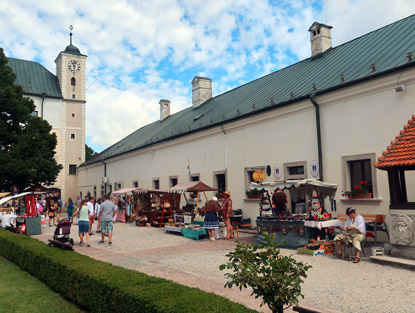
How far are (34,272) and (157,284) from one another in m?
4.71

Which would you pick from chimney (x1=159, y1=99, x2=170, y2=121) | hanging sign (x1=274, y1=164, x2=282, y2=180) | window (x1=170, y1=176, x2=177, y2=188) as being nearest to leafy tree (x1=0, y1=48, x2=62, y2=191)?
window (x1=170, y1=176, x2=177, y2=188)

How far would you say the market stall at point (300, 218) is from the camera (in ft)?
36.8

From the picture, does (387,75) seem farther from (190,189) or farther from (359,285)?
(190,189)

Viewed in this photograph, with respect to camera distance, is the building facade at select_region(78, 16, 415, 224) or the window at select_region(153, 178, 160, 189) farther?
the window at select_region(153, 178, 160, 189)

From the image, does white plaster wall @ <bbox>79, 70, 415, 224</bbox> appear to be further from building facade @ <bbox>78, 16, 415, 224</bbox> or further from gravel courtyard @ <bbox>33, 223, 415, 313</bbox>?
gravel courtyard @ <bbox>33, 223, 415, 313</bbox>

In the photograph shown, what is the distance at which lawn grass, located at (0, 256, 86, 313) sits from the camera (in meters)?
6.27

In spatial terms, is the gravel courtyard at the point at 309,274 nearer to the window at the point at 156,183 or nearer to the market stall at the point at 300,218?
the market stall at the point at 300,218

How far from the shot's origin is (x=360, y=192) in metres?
12.3

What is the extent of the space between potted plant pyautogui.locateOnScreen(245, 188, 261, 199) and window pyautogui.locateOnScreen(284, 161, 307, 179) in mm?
1822

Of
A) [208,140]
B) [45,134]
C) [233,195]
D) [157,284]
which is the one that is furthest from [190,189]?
[45,134]

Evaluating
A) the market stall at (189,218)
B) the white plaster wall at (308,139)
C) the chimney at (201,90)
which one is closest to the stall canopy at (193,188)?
the market stall at (189,218)

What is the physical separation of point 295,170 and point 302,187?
2.54 meters

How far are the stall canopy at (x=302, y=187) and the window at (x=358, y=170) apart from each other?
1.89 feet

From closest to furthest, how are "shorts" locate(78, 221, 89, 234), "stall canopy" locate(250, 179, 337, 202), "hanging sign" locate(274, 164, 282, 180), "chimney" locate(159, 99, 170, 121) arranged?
"stall canopy" locate(250, 179, 337, 202), "shorts" locate(78, 221, 89, 234), "hanging sign" locate(274, 164, 282, 180), "chimney" locate(159, 99, 170, 121)
